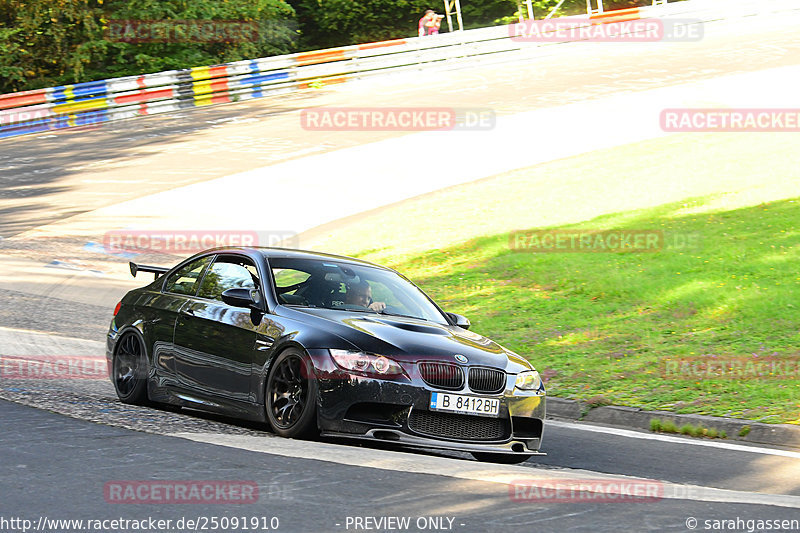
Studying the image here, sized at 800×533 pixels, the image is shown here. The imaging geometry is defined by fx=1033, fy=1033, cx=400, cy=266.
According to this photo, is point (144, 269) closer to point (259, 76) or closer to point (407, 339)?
point (407, 339)

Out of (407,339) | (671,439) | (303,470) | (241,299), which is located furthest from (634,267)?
(303,470)

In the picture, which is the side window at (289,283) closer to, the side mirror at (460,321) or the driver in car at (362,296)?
the driver in car at (362,296)

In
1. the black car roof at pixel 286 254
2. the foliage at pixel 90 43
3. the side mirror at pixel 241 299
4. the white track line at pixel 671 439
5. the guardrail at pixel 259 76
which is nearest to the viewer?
the side mirror at pixel 241 299

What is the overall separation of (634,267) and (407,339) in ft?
27.3

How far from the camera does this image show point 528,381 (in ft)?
25.4

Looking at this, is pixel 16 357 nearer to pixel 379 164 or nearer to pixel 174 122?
pixel 379 164

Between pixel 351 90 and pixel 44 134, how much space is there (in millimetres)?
10082

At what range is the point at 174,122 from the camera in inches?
1240

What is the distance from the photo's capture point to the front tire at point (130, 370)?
350 inches

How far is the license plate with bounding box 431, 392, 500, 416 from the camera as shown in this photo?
7.16m

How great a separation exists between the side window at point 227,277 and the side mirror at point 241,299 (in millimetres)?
305

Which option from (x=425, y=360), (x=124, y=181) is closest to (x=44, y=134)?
(x=124, y=181)

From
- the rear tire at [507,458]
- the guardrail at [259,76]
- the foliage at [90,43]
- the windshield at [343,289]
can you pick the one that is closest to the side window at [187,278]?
the windshield at [343,289]

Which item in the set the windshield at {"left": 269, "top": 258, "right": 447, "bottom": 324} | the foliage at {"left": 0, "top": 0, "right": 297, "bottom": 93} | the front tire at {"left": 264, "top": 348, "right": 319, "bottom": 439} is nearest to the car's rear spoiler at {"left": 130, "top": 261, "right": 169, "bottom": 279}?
the windshield at {"left": 269, "top": 258, "right": 447, "bottom": 324}
